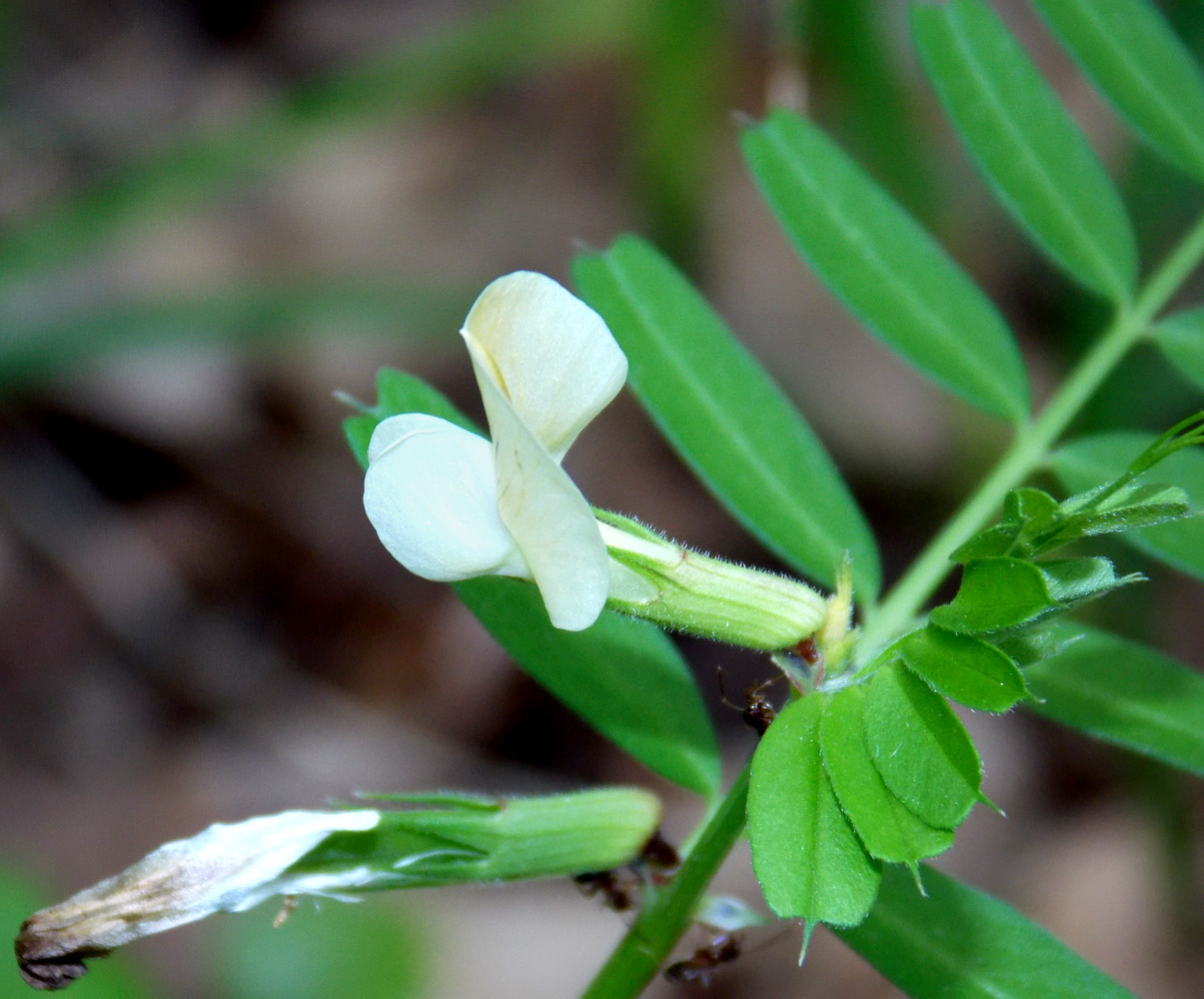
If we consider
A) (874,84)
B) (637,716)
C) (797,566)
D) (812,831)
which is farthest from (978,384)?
(874,84)

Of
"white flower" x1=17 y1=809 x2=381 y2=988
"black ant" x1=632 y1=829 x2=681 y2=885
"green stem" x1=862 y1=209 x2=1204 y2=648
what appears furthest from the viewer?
"green stem" x1=862 y1=209 x2=1204 y2=648

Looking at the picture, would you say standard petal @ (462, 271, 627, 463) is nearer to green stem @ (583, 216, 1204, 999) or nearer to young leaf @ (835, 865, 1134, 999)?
green stem @ (583, 216, 1204, 999)

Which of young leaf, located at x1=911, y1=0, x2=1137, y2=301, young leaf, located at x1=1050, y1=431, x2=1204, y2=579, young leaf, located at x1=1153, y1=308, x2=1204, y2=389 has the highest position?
young leaf, located at x1=911, y1=0, x2=1137, y2=301

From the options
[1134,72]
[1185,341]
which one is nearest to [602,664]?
[1185,341]

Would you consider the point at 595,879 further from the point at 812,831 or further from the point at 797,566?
the point at 797,566

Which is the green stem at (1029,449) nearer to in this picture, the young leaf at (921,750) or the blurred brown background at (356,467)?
the young leaf at (921,750)

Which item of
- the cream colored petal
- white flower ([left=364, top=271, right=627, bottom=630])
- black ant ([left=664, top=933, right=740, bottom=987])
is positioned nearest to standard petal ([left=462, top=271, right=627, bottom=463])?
white flower ([left=364, top=271, right=627, bottom=630])

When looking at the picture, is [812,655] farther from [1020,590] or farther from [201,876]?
[201,876]

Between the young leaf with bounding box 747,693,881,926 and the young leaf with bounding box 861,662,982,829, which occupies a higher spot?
the young leaf with bounding box 861,662,982,829
